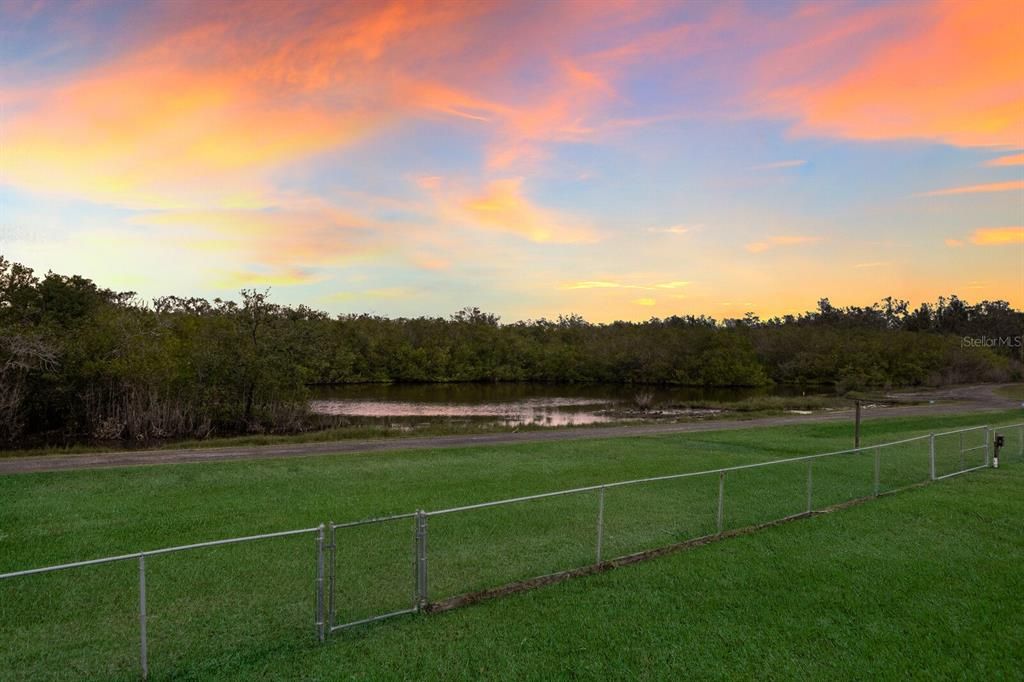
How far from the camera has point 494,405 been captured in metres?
66.6

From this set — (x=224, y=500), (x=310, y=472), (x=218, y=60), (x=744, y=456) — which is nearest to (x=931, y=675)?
(x=224, y=500)

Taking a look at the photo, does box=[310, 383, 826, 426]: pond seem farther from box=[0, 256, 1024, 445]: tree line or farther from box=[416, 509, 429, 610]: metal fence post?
box=[416, 509, 429, 610]: metal fence post

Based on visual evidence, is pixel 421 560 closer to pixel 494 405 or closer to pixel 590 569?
pixel 590 569

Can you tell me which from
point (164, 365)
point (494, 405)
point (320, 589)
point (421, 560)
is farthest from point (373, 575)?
point (494, 405)

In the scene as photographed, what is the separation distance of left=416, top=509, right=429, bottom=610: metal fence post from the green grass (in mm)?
258

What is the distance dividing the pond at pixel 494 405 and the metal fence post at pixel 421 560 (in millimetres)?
35897

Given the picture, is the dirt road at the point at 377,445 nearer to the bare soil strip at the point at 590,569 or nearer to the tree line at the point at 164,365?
the tree line at the point at 164,365

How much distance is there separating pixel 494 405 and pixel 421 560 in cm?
5847

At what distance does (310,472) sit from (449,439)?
1149 centimetres

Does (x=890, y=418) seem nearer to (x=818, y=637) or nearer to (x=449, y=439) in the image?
(x=449, y=439)

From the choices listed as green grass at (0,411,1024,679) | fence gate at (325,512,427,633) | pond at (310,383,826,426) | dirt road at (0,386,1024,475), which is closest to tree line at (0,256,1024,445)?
pond at (310,383,826,426)

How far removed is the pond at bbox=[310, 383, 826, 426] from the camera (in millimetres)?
52719

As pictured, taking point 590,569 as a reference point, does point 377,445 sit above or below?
below

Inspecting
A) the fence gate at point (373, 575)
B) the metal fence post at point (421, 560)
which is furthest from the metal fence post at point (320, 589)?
the metal fence post at point (421, 560)
